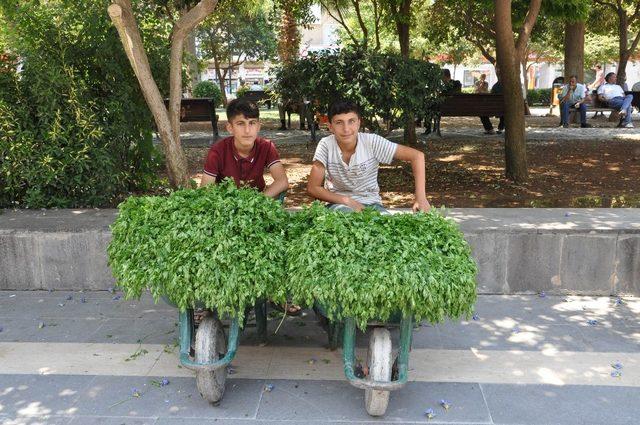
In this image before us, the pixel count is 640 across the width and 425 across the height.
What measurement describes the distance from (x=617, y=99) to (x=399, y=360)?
14726 millimetres

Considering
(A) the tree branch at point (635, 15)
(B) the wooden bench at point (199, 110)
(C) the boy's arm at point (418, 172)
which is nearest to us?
(C) the boy's arm at point (418, 172)

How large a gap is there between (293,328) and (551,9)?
6.80 meters

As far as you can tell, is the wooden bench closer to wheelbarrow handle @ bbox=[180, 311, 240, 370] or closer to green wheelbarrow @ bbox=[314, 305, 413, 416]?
wheelbarrow handle @ bbox=[180, 311, 240, 370]

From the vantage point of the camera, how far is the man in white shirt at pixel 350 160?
3871mm

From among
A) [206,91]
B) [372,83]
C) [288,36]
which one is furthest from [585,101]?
[206,91]

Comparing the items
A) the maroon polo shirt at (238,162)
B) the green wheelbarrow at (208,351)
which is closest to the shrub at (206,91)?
the maroon polo shirt at (238,162)

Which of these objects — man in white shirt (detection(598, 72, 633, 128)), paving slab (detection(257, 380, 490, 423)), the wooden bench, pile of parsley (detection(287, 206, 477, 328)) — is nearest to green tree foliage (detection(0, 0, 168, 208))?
paving slab (detection(257, 380, 490, 423))

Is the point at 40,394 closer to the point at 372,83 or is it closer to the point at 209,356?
the point at 209,356

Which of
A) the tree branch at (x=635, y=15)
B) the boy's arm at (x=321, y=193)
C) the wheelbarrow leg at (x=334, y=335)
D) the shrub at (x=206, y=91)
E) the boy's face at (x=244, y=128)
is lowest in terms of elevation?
the wheelbarrow leg at (x=334, y=335)

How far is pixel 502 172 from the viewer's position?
8.63 m

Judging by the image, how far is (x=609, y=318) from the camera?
4.43 m

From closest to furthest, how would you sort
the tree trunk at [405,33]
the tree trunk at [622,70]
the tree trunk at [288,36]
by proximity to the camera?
the tree trunk at [405,33]
the tree trunk at [622,70]
the tree trunk at [288,36]

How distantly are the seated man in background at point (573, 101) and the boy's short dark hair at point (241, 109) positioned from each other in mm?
13238

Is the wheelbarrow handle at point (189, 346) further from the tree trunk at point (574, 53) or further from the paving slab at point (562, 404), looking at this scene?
the tree trunk at point (574, 53)
